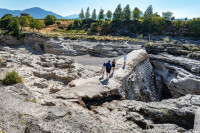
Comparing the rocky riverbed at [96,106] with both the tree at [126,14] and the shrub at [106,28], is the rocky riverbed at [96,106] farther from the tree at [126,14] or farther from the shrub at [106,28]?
the tree at [126,14]

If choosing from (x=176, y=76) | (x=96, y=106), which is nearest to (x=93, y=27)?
(x=176, y=76)

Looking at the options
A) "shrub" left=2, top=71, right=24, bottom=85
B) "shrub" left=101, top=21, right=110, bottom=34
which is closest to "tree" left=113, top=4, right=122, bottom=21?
"shrub" left=101, top=21, right=110, bottom=34

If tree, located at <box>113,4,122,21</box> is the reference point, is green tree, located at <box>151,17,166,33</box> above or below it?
below

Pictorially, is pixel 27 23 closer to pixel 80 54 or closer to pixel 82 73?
pixel 80 54

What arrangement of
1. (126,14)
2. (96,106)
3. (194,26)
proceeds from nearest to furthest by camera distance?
(96,106) < (194,26) < (126,14)

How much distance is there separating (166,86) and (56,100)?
1471 cm

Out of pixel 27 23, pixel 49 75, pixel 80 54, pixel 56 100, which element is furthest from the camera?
pixel 27 23

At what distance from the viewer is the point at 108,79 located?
985 centimetres

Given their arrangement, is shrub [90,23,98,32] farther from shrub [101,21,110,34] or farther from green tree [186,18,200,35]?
green tree [186,18,200,35]

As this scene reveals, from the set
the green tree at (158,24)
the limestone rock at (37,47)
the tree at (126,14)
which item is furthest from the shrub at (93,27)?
the limestone rock at (37,47)

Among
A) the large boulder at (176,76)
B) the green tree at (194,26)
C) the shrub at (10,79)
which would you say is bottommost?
the large boulder at (176,76)

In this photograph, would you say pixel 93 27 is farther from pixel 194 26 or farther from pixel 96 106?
pixel 96 106

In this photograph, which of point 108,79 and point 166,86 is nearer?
point 108,79

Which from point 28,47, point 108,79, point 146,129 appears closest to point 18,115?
point 146,129
